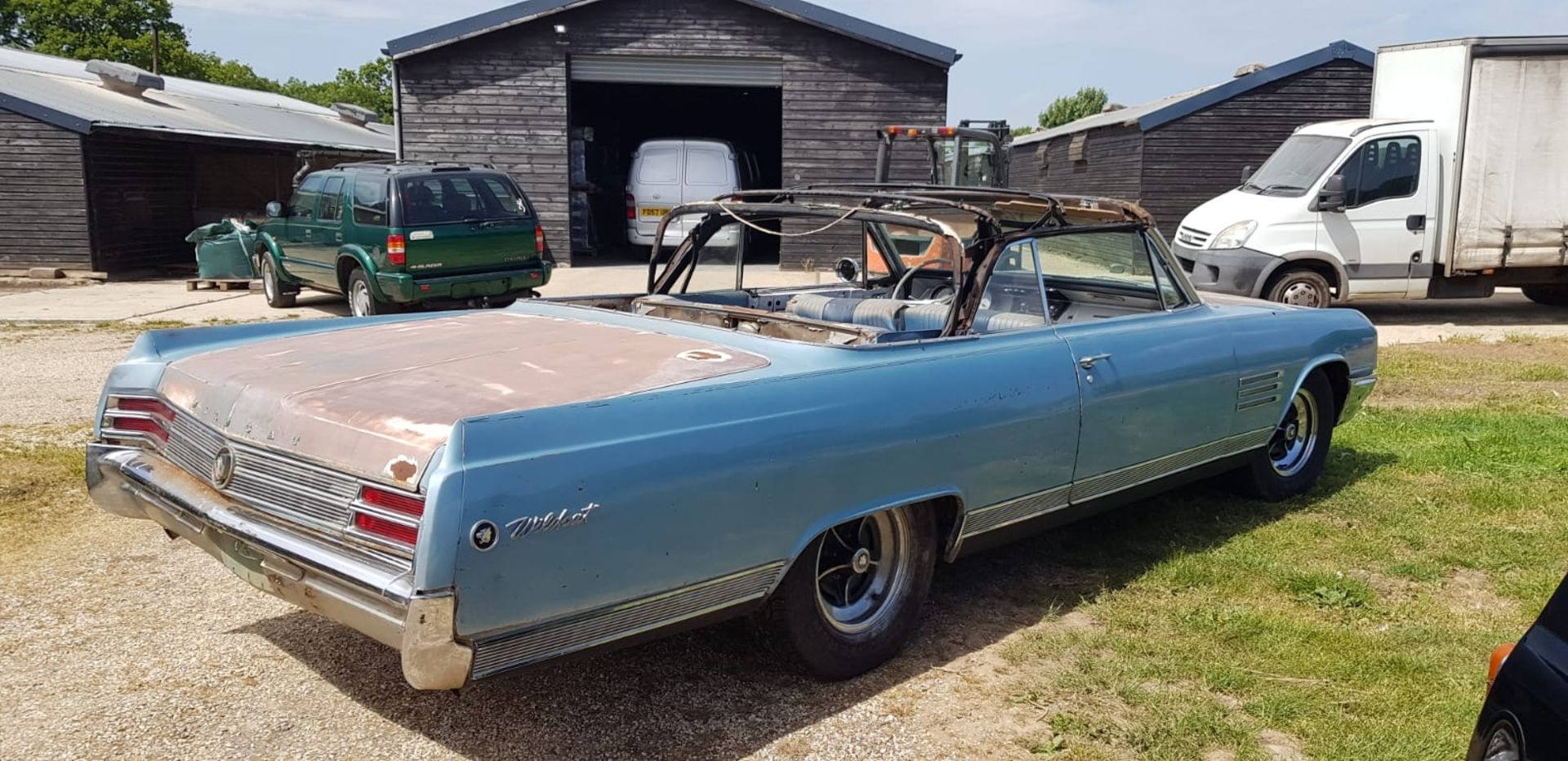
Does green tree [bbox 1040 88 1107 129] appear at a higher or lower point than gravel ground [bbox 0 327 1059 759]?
higher

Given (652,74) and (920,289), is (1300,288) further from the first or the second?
(652,74)

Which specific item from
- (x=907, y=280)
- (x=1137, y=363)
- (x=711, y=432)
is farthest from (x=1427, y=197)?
(x=711, y=432)

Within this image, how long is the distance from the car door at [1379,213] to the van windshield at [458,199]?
8.03 m

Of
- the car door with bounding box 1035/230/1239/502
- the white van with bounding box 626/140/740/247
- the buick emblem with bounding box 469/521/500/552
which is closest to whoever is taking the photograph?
the buick emblem with bounding box 469/521/500/552

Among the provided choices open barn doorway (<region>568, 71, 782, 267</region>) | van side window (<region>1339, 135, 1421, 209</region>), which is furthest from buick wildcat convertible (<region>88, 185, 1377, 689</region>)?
open barn doorway (<region>568, 71, 782, 267</region>)

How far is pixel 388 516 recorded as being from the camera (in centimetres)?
271

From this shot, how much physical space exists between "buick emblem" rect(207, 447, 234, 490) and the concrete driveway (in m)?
7.92

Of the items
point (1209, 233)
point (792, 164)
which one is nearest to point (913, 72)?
point (792, 164)

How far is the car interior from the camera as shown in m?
4.22

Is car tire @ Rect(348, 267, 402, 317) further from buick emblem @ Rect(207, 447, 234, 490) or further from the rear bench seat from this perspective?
buick emblem @ Rect(207, 447, 234, 490)

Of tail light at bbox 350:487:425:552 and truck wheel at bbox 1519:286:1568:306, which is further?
truck wheel at bbox 1519:286:1568:306

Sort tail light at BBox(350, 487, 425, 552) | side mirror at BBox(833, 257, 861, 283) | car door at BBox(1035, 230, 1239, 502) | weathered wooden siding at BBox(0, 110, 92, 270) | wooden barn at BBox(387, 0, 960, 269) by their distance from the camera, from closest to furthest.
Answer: tail light at BBox(350, 487, 425, 552), car door at BBox(1035, 230, 1239, 502), side mirror at BBox(833, 257, 861, 283), weathered wooden siding at BBox(0, 110, 92, 270), wooden barn at BBox(387, 0, 960, 269)

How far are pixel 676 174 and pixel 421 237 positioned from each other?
7.54m

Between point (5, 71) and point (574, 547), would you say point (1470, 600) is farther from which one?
point (5, 71)
